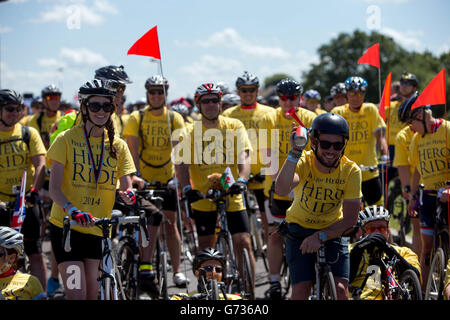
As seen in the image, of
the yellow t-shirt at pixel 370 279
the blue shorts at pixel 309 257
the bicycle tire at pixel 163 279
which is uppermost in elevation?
the blue shorts at pixel 309 257

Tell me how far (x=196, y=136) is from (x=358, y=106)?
2.74 meters

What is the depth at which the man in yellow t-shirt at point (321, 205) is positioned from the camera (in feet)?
14.9

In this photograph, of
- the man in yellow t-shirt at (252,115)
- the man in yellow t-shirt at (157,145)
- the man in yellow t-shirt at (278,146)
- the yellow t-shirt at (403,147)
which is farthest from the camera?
the man in yellow t-shirt at (252,115)

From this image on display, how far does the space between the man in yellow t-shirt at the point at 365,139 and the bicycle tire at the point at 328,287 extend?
3606mm

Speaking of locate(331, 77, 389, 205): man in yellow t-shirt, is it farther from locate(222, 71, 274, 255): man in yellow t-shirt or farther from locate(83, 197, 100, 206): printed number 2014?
locate(83, 197, 100, 206): printed number 2014

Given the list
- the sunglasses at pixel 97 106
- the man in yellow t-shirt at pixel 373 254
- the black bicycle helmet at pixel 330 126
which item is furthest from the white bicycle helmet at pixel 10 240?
the man in yellow t-shirt at pixel 373 254

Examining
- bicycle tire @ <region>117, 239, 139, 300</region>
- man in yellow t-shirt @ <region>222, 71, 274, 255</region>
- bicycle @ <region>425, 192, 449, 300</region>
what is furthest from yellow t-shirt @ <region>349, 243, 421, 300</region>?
man in yellow t-shirt @ <region>222, 71, 274, 255</region>

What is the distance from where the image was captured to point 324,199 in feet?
15.8

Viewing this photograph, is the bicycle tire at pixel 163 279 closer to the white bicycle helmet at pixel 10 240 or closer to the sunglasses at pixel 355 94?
the white bicycle helmet at pixel 10 240

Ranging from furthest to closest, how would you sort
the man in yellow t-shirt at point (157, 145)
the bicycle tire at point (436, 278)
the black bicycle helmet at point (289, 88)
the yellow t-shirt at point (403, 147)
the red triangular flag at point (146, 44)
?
the man in yellow t-shirt at point (157, 145), the yellow t-shirt at point (403, 147), the black bicycle helmet at point (289, 88), the red triangular flag at point (146, 44), the bicycle tire at point (436, 278)

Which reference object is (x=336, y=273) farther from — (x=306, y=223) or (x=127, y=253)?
(x=127, y=253)

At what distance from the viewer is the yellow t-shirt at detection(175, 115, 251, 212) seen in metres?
6.69

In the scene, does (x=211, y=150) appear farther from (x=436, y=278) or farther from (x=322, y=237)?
(x=436, y=278)
